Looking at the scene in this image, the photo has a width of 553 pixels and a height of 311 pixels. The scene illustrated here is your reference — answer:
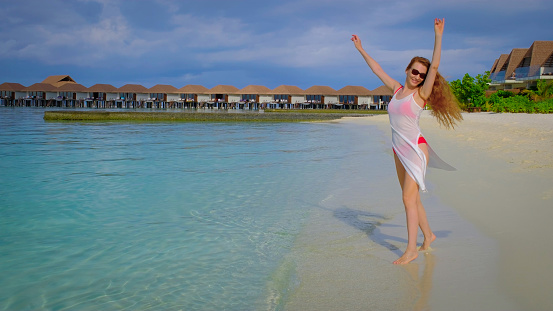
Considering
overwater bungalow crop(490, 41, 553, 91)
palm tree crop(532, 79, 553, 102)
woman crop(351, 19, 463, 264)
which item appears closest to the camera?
woman crop(351, 19, 463, 264)

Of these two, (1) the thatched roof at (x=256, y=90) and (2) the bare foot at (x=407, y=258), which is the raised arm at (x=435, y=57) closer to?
(2) the bare foot at (x=407, y=258)

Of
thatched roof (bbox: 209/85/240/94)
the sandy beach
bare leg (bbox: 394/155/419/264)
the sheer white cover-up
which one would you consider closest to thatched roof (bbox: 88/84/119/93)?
thatched roof (bbox: 209/85/240/94)

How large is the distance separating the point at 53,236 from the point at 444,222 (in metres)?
3.91

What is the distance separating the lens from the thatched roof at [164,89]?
6788cm

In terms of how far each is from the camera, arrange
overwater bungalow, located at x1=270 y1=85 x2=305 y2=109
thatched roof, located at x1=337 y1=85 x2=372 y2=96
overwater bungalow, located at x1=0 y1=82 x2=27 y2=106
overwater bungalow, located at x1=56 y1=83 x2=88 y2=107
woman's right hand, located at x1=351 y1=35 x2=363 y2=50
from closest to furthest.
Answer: woman's right hand, located at x1=351 y1=35 x2=363 y2=50, overwater bungalow, located at x1=0 y1=82 x2=27 y2=106, thatched roof, located at x1=337 y1=85 x2=372 y2=96, overwater bungalow, located at x1=56 y1=83 x2=88 y2=107, overwater bungalow, located at x1=270 y1=85 x2=305 y2=109

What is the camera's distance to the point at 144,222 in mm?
4707

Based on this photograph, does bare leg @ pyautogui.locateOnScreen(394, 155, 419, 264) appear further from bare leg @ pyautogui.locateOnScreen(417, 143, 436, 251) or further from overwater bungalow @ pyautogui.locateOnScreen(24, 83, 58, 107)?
overwater bungalow @ pyautogui.locateOnScreen(24, 83, 58, 107)

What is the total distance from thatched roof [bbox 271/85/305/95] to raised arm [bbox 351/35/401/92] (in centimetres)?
6216

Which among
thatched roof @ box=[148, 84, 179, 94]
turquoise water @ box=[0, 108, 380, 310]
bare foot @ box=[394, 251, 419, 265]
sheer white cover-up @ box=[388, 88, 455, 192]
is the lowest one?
turquoise water @ box=[0, 108, 380, 310]

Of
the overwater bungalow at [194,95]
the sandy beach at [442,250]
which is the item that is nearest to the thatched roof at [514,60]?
the overwater bungalow at [194,95]

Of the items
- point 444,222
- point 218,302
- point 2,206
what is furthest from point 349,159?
point 218,302

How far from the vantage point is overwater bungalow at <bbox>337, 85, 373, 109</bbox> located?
6496 cm

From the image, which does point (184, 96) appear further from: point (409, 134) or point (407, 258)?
point (407, 258)

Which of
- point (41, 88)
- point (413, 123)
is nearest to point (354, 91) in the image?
point (41, 88)
